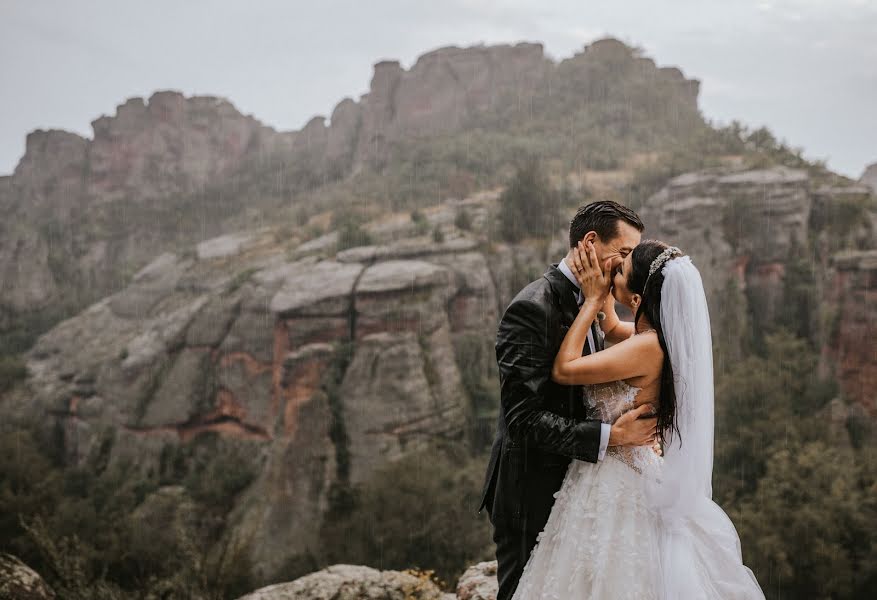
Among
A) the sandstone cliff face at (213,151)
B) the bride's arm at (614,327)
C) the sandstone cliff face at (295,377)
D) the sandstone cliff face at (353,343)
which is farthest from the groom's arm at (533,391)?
the sandstone cliff face at (213,151)

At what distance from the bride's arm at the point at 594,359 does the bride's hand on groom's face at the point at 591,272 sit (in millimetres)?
64

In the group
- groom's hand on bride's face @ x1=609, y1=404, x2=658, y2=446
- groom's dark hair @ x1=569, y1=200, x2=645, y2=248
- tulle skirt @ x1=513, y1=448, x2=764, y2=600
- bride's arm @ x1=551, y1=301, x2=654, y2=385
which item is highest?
groom's dark hair @ x1=569, y1=200, x2=645, y2=248

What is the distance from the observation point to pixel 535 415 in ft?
8.53

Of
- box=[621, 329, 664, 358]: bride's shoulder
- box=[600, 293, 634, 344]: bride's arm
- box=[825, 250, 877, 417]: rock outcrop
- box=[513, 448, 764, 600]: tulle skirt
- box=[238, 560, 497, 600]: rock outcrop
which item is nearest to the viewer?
box=[513, 448, 764, 600]: tulle skirt

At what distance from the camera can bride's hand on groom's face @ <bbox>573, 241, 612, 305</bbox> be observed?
8.99ft

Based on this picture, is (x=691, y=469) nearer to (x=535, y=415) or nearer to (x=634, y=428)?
(x=634, y=428)

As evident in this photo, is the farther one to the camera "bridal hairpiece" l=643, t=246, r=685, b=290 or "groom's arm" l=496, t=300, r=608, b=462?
→ "bridal hairpiece" l=643, t=246, r=685, b=290

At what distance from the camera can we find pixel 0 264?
45.1 meters

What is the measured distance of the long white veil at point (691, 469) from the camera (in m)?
2.57

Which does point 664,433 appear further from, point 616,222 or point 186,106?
point 186,106

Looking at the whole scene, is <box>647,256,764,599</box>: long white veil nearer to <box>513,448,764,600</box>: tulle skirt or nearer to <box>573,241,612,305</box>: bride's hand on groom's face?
<box>513,448,764,600</box>: tulle skirt

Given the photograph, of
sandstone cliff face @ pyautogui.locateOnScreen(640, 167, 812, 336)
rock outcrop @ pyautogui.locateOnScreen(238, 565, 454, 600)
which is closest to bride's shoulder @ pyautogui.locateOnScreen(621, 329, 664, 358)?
rock outcrop @ pyautogui.locateOnScreen(238, 565, 454, 600)

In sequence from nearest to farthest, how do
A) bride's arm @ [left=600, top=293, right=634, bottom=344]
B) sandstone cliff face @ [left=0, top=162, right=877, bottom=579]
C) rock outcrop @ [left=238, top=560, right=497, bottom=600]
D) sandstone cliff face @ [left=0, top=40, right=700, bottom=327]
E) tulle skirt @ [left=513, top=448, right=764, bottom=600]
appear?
tulle skirt @ [left=513, top=448, right=764, bottom=600] → bride's arm @ [left=600, top=293, right=634, bottom=344] → rock outcrop @ [left=238, top=560, right=497, bottom=600] → sandstone cliff face @ [left=0, top=162, right=877, bottom=579] → sandstone cliff face @ [left=0, top=40, right=700, bottom=327]

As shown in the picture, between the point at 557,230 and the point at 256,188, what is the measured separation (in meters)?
33.4
